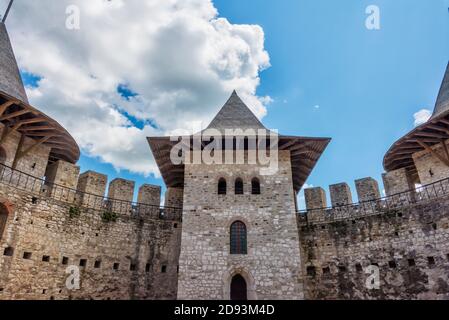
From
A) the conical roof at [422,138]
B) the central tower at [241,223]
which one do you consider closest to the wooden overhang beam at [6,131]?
the central tower at [241,223]

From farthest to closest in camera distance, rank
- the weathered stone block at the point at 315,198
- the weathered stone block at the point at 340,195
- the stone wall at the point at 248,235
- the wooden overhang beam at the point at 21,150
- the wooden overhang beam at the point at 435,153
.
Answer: the weathered stone block at the point at 315,198, the weathered stone block at the point at 340,195, the wooden overhang beam at the point at 435,153, the wooden overhang beam at the point at 21,150, the stone wall at the point at 248,235

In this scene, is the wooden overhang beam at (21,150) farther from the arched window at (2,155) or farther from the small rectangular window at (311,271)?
the small rectangular window at (311,271)

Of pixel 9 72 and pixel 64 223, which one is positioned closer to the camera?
pixel 64 223

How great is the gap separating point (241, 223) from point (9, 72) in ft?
40.9

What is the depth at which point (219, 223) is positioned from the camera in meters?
14.0

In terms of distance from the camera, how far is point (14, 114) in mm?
13055

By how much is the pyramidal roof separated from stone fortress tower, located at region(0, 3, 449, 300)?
0.33 feet

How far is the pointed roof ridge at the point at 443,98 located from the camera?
15.3 m

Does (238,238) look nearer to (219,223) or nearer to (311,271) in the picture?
(219,223)

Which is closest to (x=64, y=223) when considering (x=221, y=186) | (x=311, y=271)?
(x=221, y=186)

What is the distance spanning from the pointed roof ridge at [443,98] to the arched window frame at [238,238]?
990 cm
